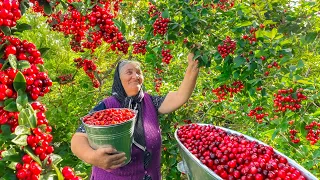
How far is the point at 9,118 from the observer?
97cm

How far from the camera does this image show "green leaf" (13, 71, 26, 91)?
0.93 m

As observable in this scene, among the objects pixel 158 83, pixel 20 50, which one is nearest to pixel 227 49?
pixel 20 50

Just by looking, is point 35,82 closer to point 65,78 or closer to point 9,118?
point 9,118

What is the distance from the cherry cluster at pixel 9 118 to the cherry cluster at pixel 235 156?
97 cm

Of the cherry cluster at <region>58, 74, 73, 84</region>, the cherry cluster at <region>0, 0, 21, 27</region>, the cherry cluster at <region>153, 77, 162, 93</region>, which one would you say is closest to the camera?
the cherry cluster at <region>0, 0, 21, 27</region>

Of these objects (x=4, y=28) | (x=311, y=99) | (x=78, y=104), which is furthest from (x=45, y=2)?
(x=78, y=104)

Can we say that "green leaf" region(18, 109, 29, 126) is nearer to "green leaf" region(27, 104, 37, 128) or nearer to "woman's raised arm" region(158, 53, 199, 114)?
"green leaf" region(27, 104, 37, 128)

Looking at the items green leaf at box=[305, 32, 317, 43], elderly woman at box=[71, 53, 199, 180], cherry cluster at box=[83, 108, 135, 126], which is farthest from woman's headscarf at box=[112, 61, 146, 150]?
green leaf at box=[305, 32, 317, 43]

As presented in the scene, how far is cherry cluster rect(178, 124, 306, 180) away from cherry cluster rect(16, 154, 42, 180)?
0.92 metres

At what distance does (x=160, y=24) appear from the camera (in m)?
2.51

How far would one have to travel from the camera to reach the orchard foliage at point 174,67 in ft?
3.18

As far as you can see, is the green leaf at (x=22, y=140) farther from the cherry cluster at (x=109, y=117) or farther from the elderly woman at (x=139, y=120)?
the elderly woman at (x=139, y=120)

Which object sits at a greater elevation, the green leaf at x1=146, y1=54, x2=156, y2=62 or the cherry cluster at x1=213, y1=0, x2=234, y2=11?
the cherry cluster at x1=213, y1=0, x2=234, y2=11

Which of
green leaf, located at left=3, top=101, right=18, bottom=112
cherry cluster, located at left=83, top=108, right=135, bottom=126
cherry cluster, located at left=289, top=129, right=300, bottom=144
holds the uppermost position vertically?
green leaf, located at left=3, top=101, right=18, bottom=112
